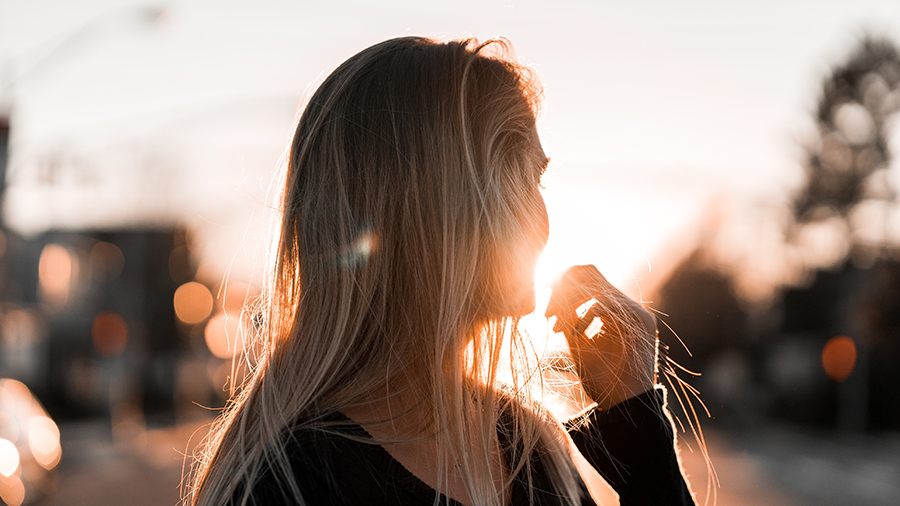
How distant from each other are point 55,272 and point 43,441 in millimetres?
41783

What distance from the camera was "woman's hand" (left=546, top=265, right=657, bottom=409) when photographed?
1704 mm

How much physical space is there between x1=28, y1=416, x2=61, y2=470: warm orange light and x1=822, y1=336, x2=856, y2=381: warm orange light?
975 inches

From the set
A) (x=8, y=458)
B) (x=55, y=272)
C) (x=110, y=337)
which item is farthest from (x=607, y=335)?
(x=55, y=272)

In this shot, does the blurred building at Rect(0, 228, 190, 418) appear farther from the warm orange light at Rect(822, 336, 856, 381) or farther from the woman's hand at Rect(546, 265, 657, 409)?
the woman's hand at Rect(546, 265, 657, 409)

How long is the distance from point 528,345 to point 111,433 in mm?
31898

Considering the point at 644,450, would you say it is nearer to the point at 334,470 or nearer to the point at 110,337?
the point at 334,470

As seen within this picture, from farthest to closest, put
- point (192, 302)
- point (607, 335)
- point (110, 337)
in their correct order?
point (192, 302) → point (110, 337) → point (607, 335)

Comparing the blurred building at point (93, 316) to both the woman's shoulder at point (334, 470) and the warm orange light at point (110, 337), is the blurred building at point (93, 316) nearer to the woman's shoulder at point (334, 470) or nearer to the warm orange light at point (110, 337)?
the warm orange light at point (110, 337)

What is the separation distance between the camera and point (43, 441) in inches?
410

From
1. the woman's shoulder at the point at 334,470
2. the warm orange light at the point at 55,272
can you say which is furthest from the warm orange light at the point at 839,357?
the warm orange light at the point at 55,272

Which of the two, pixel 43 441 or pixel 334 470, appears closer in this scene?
pixel 334 470

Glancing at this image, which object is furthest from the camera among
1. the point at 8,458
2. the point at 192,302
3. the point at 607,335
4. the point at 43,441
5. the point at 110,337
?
the point at 192,302

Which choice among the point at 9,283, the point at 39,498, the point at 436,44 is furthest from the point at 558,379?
the point at 9,283

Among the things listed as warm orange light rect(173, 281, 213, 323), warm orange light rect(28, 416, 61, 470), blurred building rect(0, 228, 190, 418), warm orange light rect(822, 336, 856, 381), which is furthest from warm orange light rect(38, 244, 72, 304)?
warm orange light rect(822, 336, 856, 381)
